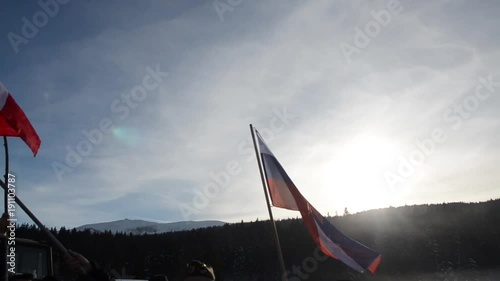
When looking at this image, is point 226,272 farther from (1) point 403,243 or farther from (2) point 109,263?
(1) point 403,243

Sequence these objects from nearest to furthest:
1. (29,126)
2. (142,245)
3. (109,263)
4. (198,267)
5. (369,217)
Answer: (198,267) → (29,126) → (109,263) → (142,245) → (369,217)

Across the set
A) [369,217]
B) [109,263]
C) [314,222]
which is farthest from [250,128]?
[369,217]

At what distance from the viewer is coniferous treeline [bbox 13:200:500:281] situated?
8675 centimetres

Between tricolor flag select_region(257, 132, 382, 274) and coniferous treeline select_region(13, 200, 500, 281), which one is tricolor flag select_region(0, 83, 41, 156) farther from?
coniferous treeline select_region(13, 200, 500, 281)

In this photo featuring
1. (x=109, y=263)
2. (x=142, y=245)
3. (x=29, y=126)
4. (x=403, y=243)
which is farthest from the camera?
(x=403, y=243)

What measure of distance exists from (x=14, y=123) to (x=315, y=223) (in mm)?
6976

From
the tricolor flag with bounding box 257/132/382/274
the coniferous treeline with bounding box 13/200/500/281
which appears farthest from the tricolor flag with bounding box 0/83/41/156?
the coniferous treeline with bounding box 13/200/500/281

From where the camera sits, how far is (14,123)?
21.7ft

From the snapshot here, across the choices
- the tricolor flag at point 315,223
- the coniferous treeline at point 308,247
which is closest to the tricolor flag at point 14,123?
the tricolor flag at point 315,223

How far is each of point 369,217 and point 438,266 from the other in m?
20.8

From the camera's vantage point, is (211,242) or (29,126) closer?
(29,126)

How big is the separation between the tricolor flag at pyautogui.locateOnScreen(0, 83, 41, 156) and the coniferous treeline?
257 feet

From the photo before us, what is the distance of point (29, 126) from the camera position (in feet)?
22.6

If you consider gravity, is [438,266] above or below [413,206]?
below
